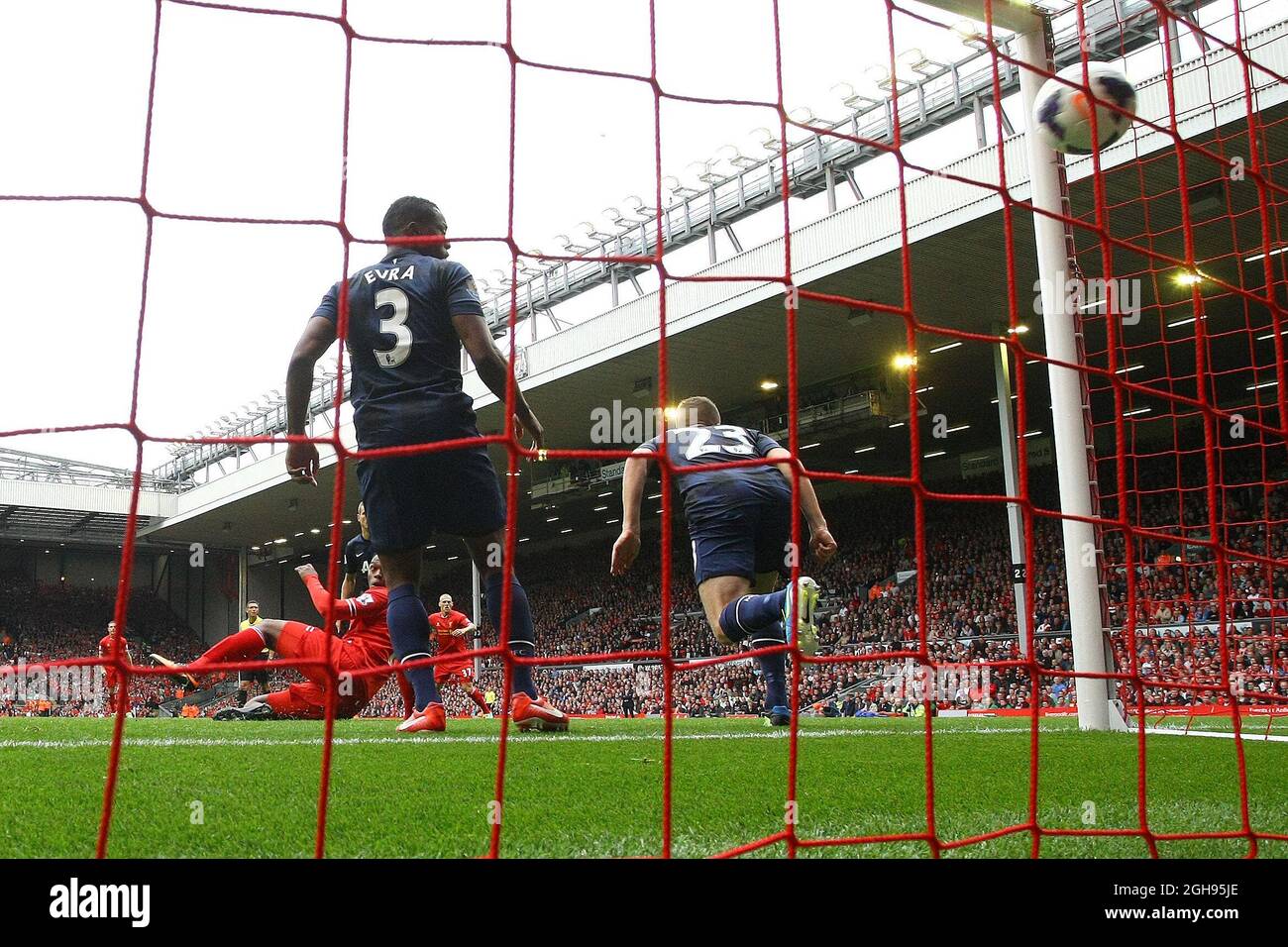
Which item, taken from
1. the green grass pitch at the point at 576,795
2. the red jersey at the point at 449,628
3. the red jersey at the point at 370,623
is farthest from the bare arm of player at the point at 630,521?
the red jersey at the point at 449,628

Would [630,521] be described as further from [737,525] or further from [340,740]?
[340,740]

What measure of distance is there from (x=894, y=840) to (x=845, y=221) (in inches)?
498

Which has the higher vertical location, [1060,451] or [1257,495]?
[1257,495]

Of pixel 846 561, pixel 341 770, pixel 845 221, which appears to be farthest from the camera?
pixel 846 561

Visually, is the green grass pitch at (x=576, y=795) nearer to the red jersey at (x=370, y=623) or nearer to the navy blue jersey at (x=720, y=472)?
the navy blue jersey at (x=720, y=472)

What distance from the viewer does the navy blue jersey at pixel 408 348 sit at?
3695 millimetres

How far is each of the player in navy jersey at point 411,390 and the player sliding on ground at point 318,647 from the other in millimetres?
1493

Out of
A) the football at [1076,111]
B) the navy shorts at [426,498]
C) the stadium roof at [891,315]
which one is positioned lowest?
the navy shorts at [426,498]

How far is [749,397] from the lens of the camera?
20.5 m

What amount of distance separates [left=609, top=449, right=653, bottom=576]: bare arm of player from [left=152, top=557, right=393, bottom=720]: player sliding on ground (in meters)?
1.42

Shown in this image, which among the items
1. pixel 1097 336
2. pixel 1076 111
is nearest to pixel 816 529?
pixel 1076 111

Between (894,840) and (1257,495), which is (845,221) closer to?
(1257,495)

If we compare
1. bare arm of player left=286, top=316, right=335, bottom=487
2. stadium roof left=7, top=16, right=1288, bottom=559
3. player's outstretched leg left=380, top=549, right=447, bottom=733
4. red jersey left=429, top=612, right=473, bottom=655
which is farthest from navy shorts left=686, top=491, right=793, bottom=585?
stadium roof left=7, top=16, right=1288, bottom=559
